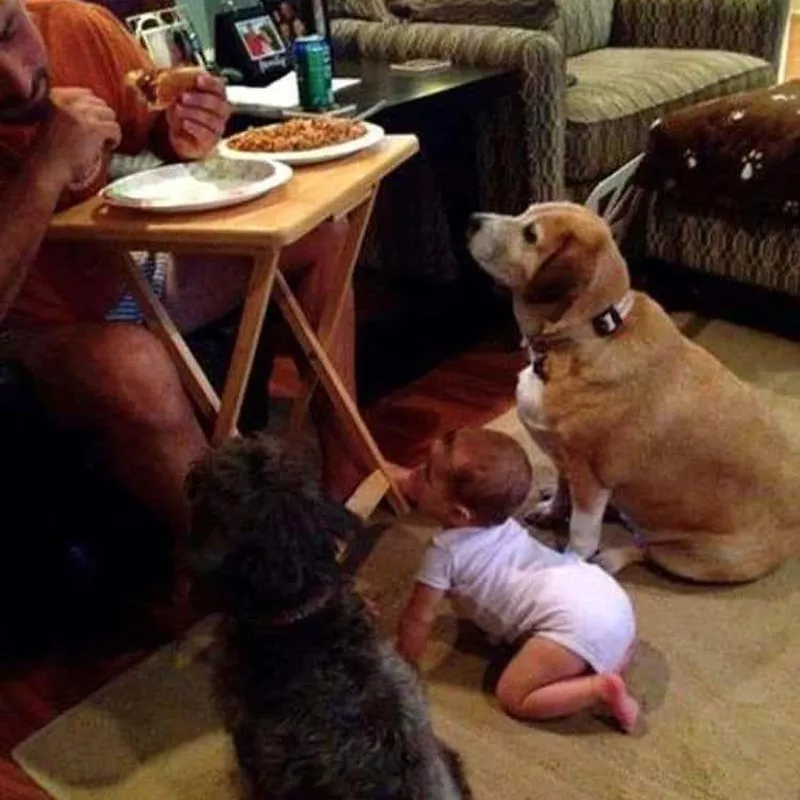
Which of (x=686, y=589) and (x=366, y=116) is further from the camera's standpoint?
(x=366, y=116)

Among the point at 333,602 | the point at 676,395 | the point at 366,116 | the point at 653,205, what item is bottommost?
the point at 653,205

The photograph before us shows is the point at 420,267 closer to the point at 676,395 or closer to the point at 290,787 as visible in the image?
the point at 676,395

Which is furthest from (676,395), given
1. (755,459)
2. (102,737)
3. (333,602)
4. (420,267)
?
(420,267)

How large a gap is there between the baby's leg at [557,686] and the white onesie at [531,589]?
0.07 feet

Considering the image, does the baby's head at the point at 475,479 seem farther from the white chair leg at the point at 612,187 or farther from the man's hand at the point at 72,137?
the white chair leg at the point at 612,187

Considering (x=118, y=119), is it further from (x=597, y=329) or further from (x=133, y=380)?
(x=597, y=329)

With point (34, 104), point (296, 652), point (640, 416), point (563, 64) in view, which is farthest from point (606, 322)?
point (563, 64)

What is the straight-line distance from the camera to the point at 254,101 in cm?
226

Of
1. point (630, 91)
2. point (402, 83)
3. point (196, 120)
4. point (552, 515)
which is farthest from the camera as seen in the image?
point (630, 91)

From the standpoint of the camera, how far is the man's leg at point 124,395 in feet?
5.28

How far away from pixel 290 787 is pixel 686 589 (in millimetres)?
913

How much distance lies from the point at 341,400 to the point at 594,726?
697mm

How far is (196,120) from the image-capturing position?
5.74ft

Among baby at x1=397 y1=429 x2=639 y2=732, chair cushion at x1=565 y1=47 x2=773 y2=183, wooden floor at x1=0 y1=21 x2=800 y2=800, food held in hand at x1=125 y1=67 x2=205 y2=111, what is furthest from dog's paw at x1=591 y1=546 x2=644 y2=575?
chair cushion at x1=565 y1=47 x2=773 y2=183
